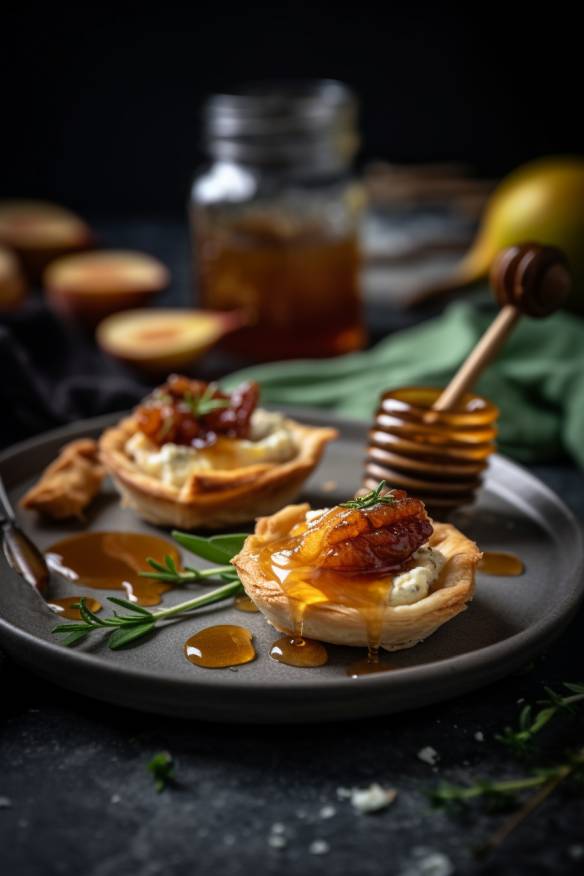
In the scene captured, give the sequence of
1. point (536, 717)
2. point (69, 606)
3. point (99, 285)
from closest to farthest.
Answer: point (536, 717) → point (69, 606) → point (99, 285)

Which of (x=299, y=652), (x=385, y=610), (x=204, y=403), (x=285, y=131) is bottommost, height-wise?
(x=299, y=652)

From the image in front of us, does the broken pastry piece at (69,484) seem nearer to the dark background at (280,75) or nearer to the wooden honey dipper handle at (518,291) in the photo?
the wooden honey dipper handle at (518,291)

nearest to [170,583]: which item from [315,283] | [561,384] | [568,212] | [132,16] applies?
[561,384]

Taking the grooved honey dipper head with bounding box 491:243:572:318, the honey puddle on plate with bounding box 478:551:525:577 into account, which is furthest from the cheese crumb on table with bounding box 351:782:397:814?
the grooved honey dipper head with bounding box 491:243:572:318

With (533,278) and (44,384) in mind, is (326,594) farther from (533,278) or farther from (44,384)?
(44,384)

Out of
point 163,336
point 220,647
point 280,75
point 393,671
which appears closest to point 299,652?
point 220,647

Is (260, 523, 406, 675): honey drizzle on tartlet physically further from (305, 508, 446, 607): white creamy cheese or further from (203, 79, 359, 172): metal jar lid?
(203, 79, 359, 172): metal jar lid
